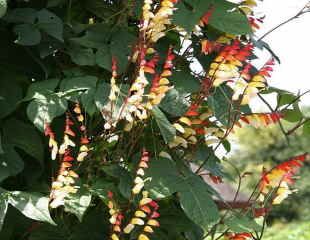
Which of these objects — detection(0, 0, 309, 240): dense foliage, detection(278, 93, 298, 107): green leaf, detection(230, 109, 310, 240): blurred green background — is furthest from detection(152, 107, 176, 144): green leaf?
detection(230, 109, 310, 240): blurred green background

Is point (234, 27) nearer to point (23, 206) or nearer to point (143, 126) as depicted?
point (143, 126)

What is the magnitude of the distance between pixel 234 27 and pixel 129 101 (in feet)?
1.20

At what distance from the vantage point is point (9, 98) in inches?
60.4

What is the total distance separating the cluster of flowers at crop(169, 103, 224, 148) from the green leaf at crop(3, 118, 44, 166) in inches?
13.6

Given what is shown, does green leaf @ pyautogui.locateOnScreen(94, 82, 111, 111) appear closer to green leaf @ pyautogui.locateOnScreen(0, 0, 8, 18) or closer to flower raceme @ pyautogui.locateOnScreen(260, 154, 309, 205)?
green leaf @ pyautogui.locateOnScreen(0, 0, 8, 18)

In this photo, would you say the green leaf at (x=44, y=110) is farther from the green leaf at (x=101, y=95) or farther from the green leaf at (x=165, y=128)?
the green leaf at (x=165, y=128)

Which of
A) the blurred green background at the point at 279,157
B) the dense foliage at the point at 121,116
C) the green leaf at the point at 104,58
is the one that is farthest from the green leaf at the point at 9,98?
the blurred green background at the point at 279,157

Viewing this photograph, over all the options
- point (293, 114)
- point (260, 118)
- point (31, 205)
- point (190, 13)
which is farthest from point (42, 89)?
point (293, 114)

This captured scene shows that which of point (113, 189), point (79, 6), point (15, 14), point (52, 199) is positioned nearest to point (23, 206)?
point (52, 199)

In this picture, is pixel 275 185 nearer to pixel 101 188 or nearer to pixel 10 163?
pixel 101 188

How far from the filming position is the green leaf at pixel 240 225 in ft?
5.12

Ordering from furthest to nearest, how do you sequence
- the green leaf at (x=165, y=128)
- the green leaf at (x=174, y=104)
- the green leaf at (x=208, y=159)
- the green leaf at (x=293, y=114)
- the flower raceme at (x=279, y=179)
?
1. the green leaf at (x=293, y=114)
2. the green leaf at (x=208, y=159)
3. the flower raceme at (x=279, y=179)
4. the green leaf at (x=174, y=104)
5. the green leaf at (x=165, y=128)

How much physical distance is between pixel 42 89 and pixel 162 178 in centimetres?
37

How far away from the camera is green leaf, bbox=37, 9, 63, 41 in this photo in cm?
150
